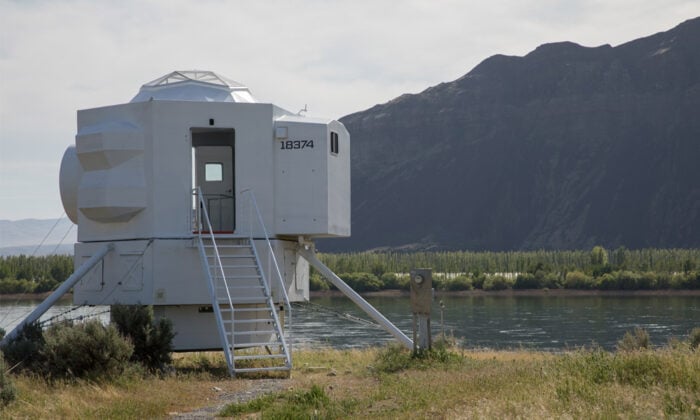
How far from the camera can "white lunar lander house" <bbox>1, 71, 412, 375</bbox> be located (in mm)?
18391

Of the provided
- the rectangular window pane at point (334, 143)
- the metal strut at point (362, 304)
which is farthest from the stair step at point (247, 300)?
the rectangular window pane at point (334, 143)

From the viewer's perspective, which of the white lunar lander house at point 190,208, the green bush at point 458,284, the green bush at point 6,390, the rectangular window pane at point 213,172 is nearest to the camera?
the green bush at point 6,390

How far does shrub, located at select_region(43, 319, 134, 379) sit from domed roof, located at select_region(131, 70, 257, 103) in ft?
19.3

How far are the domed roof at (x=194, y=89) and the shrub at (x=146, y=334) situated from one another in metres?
4.78

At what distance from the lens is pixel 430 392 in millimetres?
12391

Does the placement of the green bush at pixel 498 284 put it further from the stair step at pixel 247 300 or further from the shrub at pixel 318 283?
the stair step at pixel 247 300

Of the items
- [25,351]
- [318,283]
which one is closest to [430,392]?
[25,351]

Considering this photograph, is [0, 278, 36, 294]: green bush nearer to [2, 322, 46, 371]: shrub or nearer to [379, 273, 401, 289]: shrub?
[379, 273, 401, 289]: shrub

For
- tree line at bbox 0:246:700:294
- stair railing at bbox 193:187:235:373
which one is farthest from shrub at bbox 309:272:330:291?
stair railing at bbox 193:187:235:373

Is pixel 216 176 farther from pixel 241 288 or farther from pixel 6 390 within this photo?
pixel 6 390

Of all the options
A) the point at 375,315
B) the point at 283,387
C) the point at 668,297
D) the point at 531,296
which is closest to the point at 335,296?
the point at 531,296

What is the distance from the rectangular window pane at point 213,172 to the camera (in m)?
21.5

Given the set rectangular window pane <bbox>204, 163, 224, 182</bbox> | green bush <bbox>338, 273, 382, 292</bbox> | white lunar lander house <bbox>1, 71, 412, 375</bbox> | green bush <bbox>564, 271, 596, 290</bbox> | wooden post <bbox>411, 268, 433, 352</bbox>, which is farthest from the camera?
green bush <bbox>338, 273, 382, 292</bbox>

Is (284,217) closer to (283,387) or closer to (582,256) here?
(283,387)
